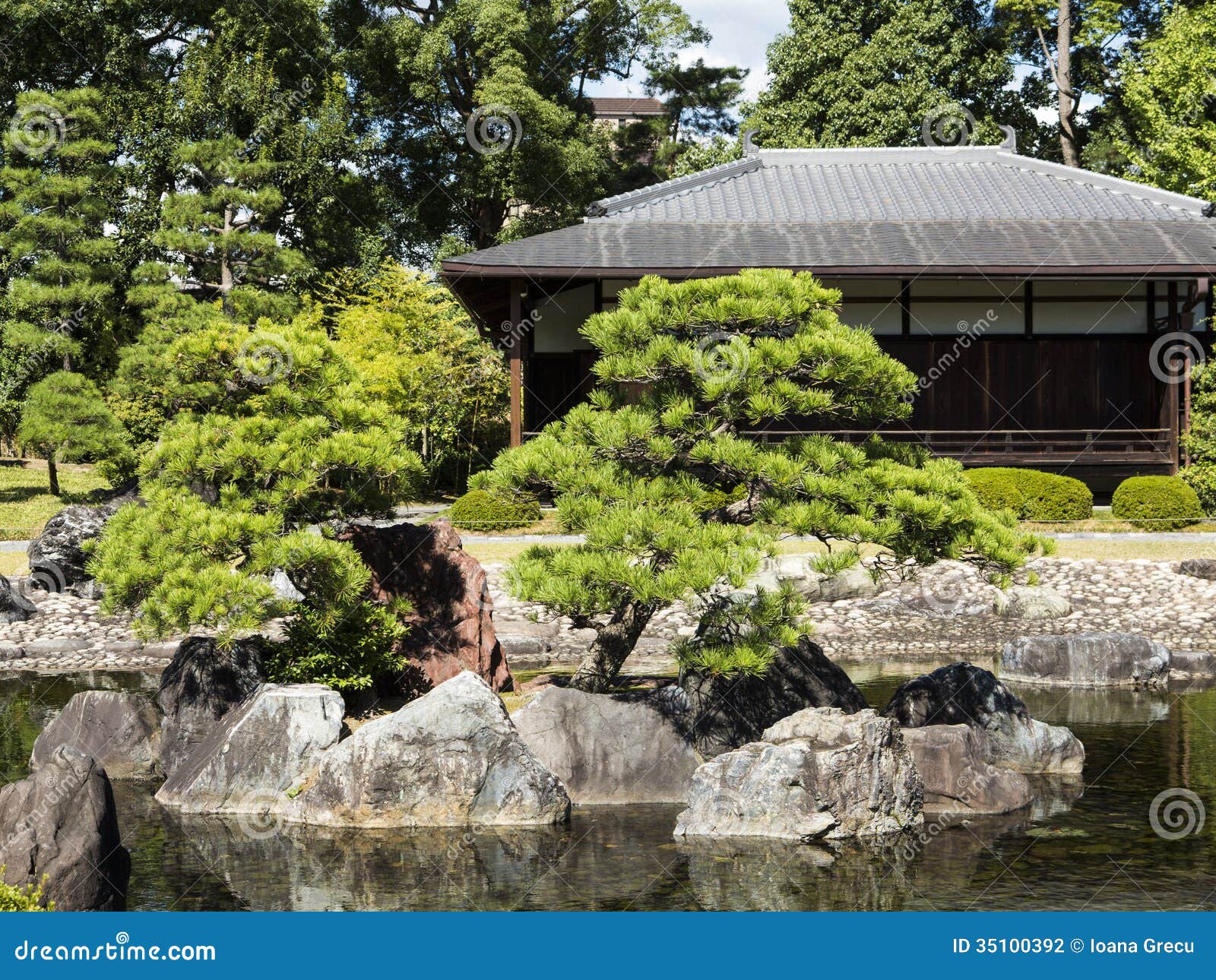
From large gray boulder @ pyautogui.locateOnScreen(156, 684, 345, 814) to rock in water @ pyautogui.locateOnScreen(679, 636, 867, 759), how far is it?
2.79 metres

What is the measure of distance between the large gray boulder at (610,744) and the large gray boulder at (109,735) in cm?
314

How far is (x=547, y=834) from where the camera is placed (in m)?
8.70

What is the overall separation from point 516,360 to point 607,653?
12265mm

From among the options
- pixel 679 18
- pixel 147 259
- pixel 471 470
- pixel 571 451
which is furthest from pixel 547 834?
pixel 679 18

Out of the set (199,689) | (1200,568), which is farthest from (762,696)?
(1200,568)

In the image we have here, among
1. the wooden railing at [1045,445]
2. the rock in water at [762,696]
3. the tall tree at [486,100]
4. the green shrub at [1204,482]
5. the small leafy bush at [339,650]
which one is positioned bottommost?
the rock in water at [762,696]

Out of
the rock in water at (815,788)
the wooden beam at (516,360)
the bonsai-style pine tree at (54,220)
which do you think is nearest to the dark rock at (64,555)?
the wooden beam at (516,360)

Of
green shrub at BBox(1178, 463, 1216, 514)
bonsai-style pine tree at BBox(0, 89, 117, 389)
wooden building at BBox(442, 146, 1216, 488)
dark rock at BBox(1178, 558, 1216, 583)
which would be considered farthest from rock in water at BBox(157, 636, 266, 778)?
bonsai-style pine tree at BBox(0, 89, 117, 389)

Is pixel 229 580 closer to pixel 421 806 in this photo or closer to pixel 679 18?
pixel 421 806

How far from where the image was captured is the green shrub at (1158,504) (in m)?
19.8

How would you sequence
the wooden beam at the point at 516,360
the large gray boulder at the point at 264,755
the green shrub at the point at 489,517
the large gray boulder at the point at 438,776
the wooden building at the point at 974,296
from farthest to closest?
the wooden building at the point at 974,296, the wooden beam at the point at 516,360, the green shrub at the point at 489,517, the large gray boulder at the point at 264,755, the large gray boulder at the point at 438,776

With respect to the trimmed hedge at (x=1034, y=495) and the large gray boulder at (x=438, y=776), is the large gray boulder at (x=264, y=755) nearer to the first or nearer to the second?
the large gray boulder at (x=438, y=776)

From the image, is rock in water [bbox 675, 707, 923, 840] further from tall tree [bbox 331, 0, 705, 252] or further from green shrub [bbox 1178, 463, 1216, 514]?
tall tree [bbox 331, 0, 705, 252]

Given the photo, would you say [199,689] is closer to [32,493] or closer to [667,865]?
[667,865]
